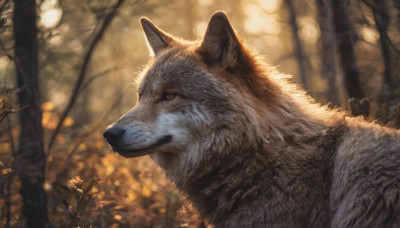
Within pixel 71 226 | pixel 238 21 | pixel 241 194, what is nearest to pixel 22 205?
pixel 71 226

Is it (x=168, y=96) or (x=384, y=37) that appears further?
(x=384, y=37)

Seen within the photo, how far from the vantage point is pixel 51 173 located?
6.32 meters

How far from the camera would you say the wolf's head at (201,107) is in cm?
360

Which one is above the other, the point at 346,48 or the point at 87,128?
the point at 346,48

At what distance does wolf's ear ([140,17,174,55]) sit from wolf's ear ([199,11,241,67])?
0.85 meters

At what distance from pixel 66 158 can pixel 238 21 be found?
13.2 metres

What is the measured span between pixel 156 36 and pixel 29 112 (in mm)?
1789

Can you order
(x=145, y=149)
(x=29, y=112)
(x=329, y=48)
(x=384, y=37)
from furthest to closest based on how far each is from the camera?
(x=329, y=48) < (x=384, y=37) < (x=29, y=112) < (x=145, y=149)

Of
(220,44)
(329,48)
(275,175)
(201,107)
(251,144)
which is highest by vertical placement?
(220,44)

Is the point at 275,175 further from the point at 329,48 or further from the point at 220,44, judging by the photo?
the point at 329,48

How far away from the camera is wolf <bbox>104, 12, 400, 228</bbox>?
313 centimetres

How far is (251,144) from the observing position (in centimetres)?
356

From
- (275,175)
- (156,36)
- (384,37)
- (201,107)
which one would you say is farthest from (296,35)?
(275,175)

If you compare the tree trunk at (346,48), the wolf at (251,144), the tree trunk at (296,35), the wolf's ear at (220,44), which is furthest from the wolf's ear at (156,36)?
the tree trunk at (296,35)
